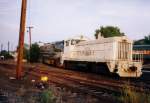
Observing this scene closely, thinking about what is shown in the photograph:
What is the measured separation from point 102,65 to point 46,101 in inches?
560

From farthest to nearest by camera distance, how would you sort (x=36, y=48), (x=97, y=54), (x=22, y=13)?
1. (x=36, y=48)
2. (x=97, y=54)
3. (x=22, y=13)

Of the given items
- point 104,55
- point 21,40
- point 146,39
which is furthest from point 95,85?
point 146,39

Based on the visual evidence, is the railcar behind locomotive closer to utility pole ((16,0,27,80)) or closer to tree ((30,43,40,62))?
utility pole ((16,0,27,80))

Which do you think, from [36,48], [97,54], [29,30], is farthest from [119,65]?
[29,30]

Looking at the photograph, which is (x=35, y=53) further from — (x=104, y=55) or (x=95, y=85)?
(x=95, y=85)

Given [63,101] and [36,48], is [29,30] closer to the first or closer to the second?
[36,48]

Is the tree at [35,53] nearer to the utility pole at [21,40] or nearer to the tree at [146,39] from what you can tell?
the utility pole at [21,40]

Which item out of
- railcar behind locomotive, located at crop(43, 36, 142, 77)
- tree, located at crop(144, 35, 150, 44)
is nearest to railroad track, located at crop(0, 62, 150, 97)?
railcar behind locomotive, located at crop(43, 36, 142, 77)

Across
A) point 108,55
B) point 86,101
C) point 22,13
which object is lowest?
point 86,101

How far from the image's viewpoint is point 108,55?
23156 millimetres

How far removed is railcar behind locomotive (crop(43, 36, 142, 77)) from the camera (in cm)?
2139

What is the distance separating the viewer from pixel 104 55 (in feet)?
77.7

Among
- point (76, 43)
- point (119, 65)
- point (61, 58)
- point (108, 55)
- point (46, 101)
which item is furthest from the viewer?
point (61, 58)

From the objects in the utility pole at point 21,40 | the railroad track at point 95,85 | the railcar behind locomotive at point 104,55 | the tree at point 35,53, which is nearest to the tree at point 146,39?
the tree at point 35,53
